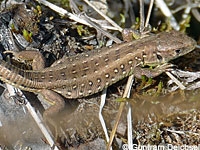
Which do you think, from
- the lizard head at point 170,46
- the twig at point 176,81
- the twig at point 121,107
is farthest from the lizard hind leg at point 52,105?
the twig at point 176,81

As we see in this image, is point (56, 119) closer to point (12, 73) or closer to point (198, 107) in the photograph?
point (12, 73)

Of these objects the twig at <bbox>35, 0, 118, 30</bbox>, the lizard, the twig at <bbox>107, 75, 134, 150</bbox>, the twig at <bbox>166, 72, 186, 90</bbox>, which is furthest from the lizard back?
the twig at <bbox>35, 0, 118, 30</bbox>

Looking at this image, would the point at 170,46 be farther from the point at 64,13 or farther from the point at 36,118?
the point at 36,118

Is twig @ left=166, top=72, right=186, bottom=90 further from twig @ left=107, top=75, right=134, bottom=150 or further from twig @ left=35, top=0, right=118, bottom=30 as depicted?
twig @ left=35, top=0, right=118, bottom=30

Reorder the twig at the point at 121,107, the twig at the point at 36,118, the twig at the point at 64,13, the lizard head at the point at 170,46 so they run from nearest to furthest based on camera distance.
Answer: the twig at the point at 36,118 < the twig at the point at 121,107 < the lizard head at the point at 170,46 < the twig at the point at 64,13

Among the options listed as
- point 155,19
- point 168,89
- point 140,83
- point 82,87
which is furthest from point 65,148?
point 155,19

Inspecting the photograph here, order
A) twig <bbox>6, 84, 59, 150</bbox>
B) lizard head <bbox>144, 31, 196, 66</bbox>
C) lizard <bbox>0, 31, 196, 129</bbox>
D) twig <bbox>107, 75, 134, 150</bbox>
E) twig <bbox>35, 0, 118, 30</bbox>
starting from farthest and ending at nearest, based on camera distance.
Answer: twig <bbox>35, 0, 118, 30</bbox> < lizard head <bbox>144, 31, 196, 66</bbox> < lizard <bbox>0, 31, 196, 129</bbox> < twig <bbox>107, 75, 134, 150</bbox> < twig <bbox>6, 84, 59, 150</bbox>

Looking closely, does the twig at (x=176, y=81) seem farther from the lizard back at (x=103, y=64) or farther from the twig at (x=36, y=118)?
the twig at (x=36, y=118)

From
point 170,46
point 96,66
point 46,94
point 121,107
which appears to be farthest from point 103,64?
point 170,46
